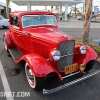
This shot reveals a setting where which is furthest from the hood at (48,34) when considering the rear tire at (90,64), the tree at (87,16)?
the tree at (87,16)

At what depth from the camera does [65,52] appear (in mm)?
3727

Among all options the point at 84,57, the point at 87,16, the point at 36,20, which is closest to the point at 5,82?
the point at 36,20

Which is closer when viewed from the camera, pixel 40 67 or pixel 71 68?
pixel 40 67

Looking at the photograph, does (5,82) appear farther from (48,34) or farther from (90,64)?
(90,64)

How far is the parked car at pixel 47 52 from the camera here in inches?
132

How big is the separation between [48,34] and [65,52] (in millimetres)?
751

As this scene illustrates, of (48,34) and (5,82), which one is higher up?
(48,34)

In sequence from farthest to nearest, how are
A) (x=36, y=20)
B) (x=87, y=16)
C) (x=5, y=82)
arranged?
(x=87, y=16) → (x=36, y=20) → (x=5, y=82)

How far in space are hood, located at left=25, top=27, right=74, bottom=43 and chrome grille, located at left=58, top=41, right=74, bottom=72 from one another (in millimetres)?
129

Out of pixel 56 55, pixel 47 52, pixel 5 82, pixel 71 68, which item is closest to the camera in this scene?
pixel 56 55

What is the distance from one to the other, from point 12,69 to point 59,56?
2084mm

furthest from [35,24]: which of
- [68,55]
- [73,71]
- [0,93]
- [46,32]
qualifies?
[0,93]

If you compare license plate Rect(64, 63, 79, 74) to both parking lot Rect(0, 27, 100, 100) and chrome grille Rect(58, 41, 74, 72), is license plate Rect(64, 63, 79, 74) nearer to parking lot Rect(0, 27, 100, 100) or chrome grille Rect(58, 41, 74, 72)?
chrome grille Rect(58, 41, 74, 72)

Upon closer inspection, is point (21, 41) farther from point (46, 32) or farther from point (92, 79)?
point (92, 79)
